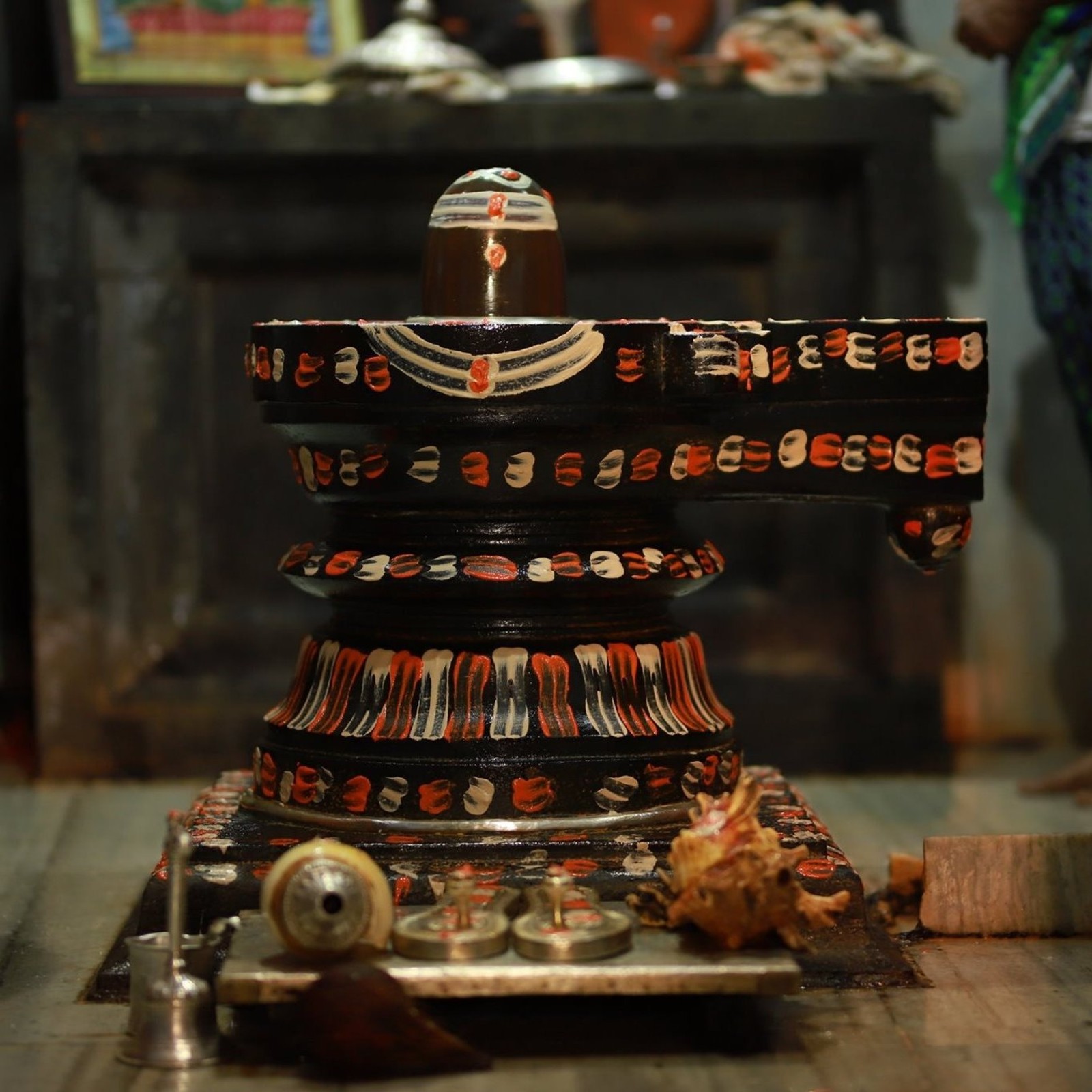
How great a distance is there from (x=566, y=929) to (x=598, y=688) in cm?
48

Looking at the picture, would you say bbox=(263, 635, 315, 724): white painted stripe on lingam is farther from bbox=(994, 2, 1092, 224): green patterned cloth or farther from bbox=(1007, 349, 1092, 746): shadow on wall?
bbox=(1007, 349, 1092, 746): shadow on wall

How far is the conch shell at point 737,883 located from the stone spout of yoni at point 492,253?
0.75 m

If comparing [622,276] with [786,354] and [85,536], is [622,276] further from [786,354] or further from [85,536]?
[786,354]

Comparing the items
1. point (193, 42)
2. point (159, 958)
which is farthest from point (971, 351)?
point (193, 42)

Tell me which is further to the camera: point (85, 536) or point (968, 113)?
point (968, 113)

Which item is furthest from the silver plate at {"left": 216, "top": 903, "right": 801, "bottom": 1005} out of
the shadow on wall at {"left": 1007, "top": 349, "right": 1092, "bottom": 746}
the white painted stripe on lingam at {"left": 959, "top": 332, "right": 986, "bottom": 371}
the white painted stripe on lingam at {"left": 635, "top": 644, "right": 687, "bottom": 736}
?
the shadow on wall at {"left": 1007, "top": 349, "right": 1092, "bottom": 746}

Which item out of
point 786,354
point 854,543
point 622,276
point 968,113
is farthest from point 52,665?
point 968,113

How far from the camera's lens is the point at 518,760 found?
239 centimetres

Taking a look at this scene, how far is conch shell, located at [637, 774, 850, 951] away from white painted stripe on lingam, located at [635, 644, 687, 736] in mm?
344

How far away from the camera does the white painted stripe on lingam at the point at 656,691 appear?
2.47 meters

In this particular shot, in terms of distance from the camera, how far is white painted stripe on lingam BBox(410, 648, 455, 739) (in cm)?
240

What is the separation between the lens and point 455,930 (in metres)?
Answer: 2.03

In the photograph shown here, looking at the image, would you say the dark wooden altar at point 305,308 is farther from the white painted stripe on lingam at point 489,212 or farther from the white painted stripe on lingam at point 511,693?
the white painted stripe on lingam at point 511,693

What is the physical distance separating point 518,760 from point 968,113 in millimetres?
2360
